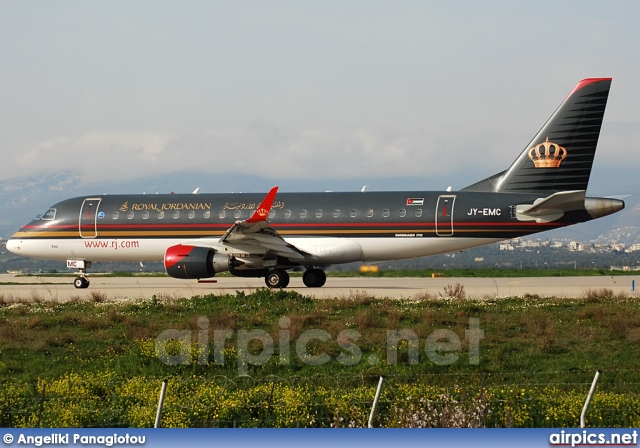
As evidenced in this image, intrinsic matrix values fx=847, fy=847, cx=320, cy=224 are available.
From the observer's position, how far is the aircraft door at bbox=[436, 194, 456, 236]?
34.9 meters

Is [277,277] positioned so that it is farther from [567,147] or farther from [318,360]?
[318,360]

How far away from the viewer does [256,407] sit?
43.9ft

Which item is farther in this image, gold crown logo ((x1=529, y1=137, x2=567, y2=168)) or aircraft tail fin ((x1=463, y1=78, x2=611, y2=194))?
gold crown logo ((x1=529, y1=137, x2=567, y2=168))

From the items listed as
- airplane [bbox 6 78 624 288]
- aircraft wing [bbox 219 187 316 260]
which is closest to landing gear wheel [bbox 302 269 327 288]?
airplane [bbox 6 78 624 288]

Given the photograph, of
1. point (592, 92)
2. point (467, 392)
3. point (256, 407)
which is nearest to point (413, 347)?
point (467, 392)

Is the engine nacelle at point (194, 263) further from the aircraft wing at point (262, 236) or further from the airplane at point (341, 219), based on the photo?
the aircraft wing at point (262, 236)

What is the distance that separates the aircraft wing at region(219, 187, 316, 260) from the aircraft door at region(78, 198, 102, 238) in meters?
7.92

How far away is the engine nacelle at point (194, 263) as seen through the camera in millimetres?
33531

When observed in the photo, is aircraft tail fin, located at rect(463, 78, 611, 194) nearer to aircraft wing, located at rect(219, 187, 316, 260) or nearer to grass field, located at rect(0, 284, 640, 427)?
grass field, located at rect(0, 284, 640, 427)

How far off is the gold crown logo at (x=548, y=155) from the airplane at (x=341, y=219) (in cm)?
4

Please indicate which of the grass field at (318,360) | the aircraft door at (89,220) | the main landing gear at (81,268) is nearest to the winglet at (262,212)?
the grass field at (318,360)

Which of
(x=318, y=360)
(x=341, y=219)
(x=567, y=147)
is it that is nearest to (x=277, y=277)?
(x=341, y=219)

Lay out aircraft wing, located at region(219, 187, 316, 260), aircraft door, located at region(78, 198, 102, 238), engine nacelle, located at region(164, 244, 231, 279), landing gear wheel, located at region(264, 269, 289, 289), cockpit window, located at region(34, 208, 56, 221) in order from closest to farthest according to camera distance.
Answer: aircraft wing, located at region(219, 187, 316, 260) < engine nacelle, located at region(164, 244, 231, 279) < landing gear wheel, located at region(264, 269, 289, 289) < aircraft door, located at region(78, 198, 102, 238) < cockpit window, located at region(34, 208, 56, 221)

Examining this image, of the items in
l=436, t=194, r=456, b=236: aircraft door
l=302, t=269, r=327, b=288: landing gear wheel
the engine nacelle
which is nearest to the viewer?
the engine nacelle
